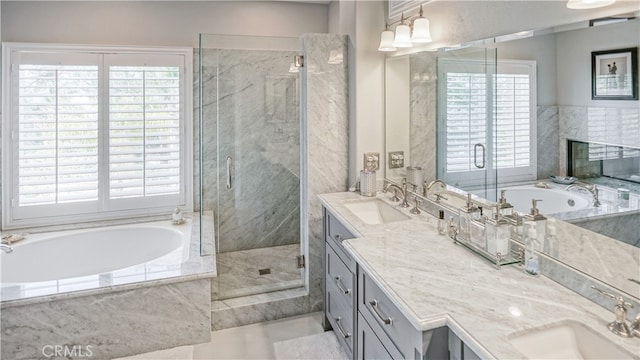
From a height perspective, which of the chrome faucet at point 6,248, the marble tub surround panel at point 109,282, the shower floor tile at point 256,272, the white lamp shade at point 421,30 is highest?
the white lamp shade at point 421,30

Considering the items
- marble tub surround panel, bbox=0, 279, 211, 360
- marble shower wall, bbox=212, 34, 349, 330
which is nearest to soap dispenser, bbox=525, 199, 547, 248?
marble shower wall, bbox=212, 34, 349, 330

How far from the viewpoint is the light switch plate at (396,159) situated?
2669 millimetres

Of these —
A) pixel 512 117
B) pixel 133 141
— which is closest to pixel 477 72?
pixel 512 117

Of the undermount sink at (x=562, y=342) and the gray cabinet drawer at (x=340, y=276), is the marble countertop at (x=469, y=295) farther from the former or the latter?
the gray cabinet drawer at (x=340, y=276)

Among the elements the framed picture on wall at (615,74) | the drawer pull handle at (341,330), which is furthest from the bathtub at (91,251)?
the framed picture on wall at (615,74)

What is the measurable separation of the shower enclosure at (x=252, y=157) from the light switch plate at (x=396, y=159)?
0.78 m

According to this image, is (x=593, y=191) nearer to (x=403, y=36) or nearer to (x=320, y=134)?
(x=403, y=36)

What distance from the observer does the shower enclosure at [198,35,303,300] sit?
306 centimetres

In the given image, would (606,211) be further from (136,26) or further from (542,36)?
(136,26)

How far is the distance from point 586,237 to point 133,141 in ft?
11.6

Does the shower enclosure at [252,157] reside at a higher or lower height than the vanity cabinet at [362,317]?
higher

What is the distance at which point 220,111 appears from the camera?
3371mm

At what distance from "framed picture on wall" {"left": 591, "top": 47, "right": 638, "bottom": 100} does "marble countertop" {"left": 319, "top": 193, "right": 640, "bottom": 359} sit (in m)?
0.69

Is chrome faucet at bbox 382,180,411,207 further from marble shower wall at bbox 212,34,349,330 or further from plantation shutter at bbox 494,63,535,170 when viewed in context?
plantation shutter at bbox 494,63,535,170
